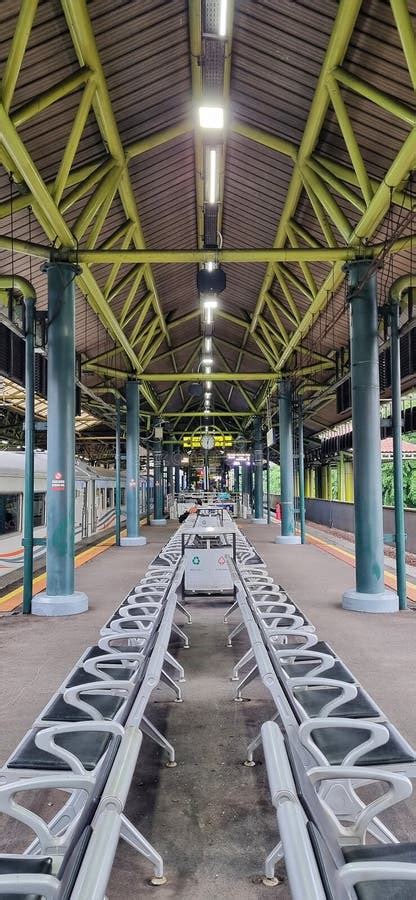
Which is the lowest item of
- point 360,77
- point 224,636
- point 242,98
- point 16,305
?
point 224,636

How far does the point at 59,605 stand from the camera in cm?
763

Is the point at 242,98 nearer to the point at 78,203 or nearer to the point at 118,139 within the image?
the point at 118,139

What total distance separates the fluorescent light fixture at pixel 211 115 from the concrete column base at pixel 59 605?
19.6ft

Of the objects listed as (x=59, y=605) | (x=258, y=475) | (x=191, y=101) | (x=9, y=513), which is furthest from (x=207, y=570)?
(x=258, y=475)

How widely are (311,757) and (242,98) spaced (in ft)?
25.8

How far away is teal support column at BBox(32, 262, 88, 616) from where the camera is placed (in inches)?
309

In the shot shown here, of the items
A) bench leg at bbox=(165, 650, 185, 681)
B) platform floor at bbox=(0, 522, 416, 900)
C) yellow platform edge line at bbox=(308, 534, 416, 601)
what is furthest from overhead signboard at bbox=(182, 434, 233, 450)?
bench leg at bbox=(165, 650, 185, 681)

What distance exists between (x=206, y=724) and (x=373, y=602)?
4.10 metres

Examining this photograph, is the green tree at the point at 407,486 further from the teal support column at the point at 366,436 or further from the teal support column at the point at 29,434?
the teal support column at the point at 29,434

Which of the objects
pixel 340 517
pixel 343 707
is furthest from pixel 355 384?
pixel 340 517

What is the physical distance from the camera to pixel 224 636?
6.48 m

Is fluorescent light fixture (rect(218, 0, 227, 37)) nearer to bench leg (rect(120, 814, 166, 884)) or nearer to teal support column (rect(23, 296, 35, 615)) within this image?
teal support column (rect(23, 296, 35, 615))

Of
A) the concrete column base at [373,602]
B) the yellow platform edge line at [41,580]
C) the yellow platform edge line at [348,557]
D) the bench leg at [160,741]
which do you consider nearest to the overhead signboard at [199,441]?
the yellow platform edge line at [348,557]

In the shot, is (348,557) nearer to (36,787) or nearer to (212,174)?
(212,174)
